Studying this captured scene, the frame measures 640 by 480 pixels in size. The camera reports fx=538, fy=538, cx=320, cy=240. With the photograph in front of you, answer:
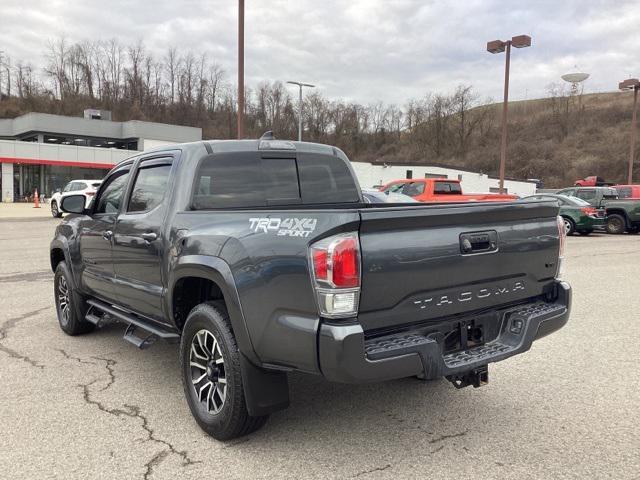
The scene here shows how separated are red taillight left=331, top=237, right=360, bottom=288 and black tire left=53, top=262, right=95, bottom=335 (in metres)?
3.85

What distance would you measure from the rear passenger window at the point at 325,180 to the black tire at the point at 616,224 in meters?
18.9

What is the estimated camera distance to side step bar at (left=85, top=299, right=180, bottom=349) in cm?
404

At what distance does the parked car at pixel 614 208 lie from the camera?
20.0m

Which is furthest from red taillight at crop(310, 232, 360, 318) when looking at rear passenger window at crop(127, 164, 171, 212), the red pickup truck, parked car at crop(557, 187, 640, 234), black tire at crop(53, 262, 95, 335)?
parked car at crop(557, 187, 640, 234)

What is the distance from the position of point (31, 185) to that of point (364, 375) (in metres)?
47.4

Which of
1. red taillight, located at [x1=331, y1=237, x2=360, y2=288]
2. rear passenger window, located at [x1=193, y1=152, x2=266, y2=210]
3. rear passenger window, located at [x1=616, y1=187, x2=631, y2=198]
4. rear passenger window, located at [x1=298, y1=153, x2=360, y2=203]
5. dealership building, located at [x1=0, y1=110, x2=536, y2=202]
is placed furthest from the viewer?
dealership building, located at [x1=0, y1=110, x2=536, y2=202]

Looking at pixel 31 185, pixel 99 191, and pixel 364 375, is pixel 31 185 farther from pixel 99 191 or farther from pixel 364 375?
pixel 364 375

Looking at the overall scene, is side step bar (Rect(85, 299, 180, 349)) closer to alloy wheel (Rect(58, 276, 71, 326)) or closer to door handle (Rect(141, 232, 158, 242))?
alloy wheel (Rect(58, 276, 71, 326))

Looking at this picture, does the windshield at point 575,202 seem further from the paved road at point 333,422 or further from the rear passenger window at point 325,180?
the rear passenger window at point 325,180

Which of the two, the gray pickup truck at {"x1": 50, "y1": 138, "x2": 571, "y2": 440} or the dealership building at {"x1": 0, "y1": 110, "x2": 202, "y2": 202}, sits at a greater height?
the dealership building at {"x1": 0, "y1": 110, "x2": 202, "y2": 202}

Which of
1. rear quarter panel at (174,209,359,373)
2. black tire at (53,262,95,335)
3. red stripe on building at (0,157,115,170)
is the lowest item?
black tire at (53,262,95,335)

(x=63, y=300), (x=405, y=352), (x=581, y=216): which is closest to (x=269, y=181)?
(x=405, y=352)

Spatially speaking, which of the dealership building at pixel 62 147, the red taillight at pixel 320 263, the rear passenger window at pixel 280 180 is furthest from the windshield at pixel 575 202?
the dealership building at pixel 62 147

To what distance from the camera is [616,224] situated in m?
20.5
